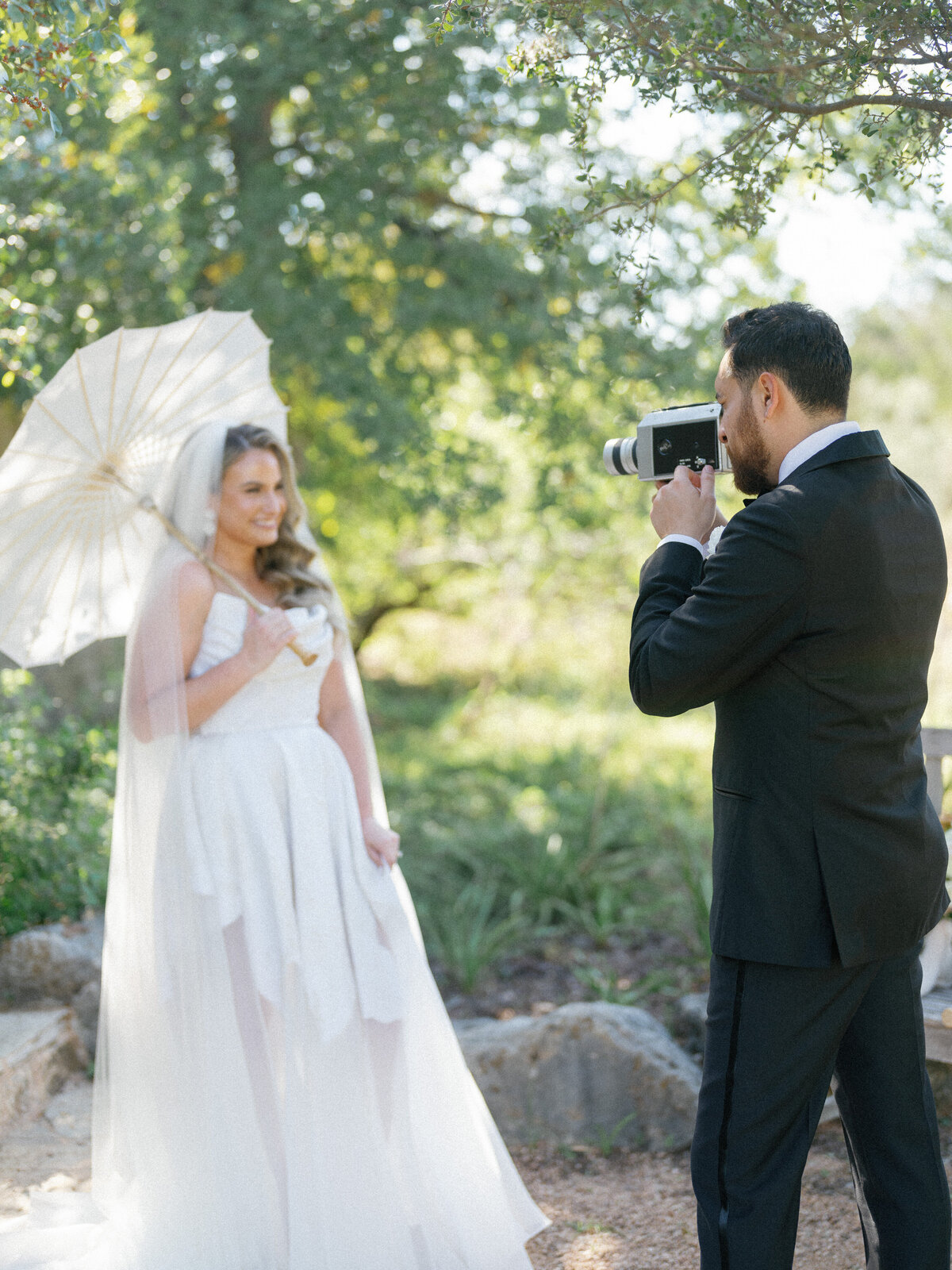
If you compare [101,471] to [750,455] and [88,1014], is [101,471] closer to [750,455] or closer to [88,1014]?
[750,455]

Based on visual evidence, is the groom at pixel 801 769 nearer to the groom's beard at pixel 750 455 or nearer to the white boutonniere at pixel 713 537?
the groom's beard at pixel 750 455

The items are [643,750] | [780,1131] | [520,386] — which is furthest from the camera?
[643,750]

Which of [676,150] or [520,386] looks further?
[520,386]

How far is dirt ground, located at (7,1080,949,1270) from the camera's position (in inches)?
118

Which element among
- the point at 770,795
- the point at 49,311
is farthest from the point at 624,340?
the point at 770,795

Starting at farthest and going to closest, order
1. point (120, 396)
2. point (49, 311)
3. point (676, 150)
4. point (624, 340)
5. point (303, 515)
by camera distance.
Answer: point (624, 340) < point (676, 150) < point (49, 311) < point (303, 515) < point (120, 396)

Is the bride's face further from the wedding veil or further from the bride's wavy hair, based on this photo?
the wedding veil

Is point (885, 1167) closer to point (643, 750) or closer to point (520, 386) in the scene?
point (520, 386)

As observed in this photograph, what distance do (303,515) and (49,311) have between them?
6.36 feet

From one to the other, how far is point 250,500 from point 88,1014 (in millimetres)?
2198

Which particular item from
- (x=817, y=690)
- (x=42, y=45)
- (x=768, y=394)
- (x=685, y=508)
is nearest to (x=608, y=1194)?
(x=817, y=690)

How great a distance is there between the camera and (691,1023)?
418cm

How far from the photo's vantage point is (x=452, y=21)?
245 centimetres

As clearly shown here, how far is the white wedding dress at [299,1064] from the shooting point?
Answer: 2.73 m
